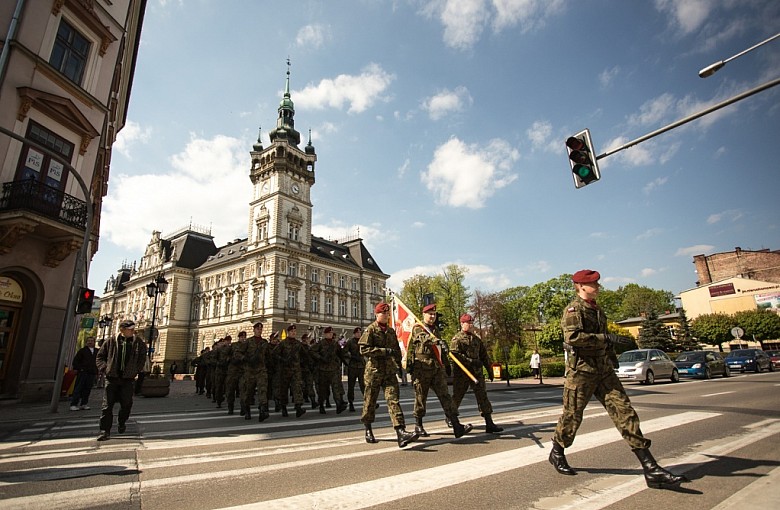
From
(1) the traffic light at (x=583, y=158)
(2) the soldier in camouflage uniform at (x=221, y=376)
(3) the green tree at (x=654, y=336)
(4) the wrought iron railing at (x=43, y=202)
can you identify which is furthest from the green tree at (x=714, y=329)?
(4) the wrought iron railing at (x=43, y=202)

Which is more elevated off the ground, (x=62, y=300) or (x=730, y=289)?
(x=730, y=289)

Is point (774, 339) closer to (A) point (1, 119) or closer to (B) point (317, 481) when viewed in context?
(B) point (317, 481)

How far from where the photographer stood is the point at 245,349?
392 inches

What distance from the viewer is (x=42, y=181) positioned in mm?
12453

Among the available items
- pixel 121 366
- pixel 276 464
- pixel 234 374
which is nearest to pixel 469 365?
pixel 276 464

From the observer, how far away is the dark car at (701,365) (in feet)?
70.8

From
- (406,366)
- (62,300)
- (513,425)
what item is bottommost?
(513,425)

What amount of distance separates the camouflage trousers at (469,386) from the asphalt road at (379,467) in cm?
47

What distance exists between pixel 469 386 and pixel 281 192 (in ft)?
151

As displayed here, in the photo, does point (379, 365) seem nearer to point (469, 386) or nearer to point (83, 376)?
point (469, 386)

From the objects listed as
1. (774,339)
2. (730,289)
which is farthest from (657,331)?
(730,289)

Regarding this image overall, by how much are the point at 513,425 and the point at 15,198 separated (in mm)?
14341

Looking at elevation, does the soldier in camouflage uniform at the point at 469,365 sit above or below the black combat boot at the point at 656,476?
above

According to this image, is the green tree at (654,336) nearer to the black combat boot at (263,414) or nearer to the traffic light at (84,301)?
the black combat boot at (263,414)
